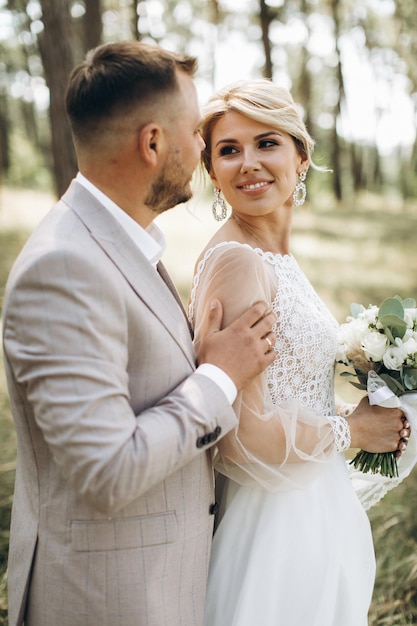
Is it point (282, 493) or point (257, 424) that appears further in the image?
point (282, 493)

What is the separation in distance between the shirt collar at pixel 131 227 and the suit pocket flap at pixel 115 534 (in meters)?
0.74

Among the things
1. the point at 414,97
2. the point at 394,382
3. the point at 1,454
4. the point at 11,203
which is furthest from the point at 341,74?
the point at 394,382

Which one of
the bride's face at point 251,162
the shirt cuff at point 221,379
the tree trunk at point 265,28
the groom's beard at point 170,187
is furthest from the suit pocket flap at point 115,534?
the tree trunk at point 265,28

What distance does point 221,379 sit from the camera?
1.74 metres

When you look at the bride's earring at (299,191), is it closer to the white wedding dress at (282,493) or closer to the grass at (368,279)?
the white wedding dress at (282,493)

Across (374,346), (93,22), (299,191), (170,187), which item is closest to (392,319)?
(374,346)

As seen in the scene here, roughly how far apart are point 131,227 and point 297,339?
793 millimetres

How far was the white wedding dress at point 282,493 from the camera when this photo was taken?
2.08 metres

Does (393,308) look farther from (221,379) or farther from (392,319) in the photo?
(221,379)

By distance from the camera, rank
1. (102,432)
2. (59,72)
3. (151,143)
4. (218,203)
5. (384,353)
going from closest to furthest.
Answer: (102,432), (151,143), (384,353), (218,203), (59,72)

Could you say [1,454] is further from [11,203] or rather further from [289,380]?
[11,203]

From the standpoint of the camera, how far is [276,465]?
2137 mm

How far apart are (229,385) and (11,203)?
1514 cm

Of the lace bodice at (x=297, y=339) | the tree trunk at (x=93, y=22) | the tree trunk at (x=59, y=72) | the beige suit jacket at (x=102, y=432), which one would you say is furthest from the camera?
the tree trunk at (x=93, y=22)
